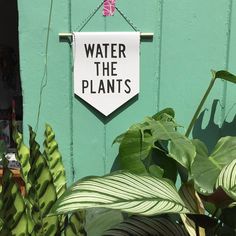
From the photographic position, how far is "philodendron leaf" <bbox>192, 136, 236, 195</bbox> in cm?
105

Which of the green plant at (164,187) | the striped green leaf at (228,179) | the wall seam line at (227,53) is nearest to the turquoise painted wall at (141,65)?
the wall seam line at (227,53)

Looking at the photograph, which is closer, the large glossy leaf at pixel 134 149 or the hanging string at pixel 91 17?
the large glossy leaf at pixel 134 149

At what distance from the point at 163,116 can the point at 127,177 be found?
0.33m

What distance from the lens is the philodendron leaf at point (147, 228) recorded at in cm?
108

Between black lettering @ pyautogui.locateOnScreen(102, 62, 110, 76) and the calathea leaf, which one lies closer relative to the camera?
the calathea leaf

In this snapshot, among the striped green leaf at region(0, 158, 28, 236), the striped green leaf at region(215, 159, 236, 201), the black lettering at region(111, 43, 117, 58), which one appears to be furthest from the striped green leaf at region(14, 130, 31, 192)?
the striped green leaf at region(215, 159, 236, 201)

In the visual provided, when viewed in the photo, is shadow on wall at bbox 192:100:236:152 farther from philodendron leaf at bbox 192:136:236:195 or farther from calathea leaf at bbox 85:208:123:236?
calathea leaf at bbox 85:208:123:236

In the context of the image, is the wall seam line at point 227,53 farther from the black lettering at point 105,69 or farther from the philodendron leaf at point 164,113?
the black lettering at point 105,69

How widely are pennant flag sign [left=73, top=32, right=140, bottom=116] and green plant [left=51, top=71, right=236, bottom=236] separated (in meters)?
0.14

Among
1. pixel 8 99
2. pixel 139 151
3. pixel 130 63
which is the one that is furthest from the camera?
pixel 8 99

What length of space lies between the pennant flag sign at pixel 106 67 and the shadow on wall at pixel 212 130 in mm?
217

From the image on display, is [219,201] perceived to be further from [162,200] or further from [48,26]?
[48,26]

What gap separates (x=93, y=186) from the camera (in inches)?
34.9

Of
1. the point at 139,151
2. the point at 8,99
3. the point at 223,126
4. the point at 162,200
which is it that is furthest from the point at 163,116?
the point at 8,99
